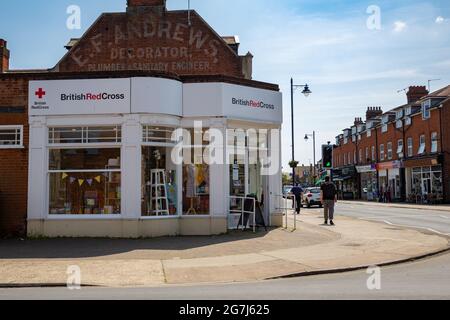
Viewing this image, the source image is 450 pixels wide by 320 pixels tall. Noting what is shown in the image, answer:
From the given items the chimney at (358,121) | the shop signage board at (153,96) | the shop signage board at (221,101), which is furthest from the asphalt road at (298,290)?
the chimney at (358,121)

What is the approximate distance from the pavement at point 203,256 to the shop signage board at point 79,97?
3987 millimetres

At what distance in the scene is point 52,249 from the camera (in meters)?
13.2

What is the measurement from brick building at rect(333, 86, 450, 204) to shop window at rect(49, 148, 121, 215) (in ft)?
100

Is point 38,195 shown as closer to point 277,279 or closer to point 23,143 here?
point 23,143

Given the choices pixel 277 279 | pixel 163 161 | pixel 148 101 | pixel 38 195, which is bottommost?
pixel 277 279

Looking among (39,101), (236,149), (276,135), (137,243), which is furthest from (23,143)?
(276,135)

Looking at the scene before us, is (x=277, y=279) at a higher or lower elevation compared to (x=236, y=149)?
lower

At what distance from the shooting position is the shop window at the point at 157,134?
15.7 metres

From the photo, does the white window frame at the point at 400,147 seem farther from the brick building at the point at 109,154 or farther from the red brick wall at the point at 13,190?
the red brick wall at the point at 13,190

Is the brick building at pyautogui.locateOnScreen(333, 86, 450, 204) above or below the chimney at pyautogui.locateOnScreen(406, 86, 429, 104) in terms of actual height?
below

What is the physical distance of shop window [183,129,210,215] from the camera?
1636cm

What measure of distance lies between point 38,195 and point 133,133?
3492 mm

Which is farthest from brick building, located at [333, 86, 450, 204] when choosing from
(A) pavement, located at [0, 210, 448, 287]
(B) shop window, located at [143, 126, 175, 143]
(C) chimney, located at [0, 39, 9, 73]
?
(C) chimney, located at [0, 39, 9, 73]

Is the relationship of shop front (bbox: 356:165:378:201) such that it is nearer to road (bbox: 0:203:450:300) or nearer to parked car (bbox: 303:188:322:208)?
parked car (bbox: 303:188:322:208)
